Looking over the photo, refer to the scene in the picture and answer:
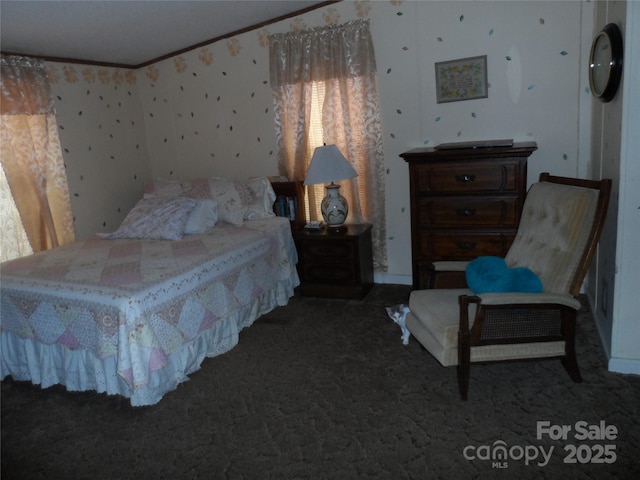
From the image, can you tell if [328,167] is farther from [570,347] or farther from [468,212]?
[570,347]

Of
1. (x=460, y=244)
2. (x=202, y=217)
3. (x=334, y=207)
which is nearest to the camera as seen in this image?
(x=460, y=244)

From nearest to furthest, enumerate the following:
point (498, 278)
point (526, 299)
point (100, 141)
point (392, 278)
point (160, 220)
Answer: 1. point (526, 299)
2. point (498, 278)
3. point (160, 220)
4. point (392, 278)
5. point (100, 141)

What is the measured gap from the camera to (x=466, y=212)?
11.0 ft

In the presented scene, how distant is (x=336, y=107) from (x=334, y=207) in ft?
2.73

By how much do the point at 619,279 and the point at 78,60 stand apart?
426 cm

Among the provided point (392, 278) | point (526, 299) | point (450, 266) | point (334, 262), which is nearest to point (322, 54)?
point (334, 262)

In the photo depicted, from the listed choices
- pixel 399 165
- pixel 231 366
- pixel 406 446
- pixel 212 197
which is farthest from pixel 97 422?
pixel 399 165

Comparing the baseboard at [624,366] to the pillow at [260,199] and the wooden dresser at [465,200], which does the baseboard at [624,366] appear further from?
the pillow at [260,199]

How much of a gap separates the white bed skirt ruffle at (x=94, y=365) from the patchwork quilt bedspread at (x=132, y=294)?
0.08m

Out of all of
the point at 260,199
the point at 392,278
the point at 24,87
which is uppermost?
the point at 24,87

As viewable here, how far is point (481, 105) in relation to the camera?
3609mm

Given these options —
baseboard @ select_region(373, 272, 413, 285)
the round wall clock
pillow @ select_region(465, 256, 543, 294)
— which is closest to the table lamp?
baseboard @ select_region(373, 272, 413, 285)

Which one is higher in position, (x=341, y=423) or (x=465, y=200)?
(x=465, y=200)

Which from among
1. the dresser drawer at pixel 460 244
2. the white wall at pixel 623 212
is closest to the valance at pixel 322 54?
the dresser drawer at pixel 460 244
